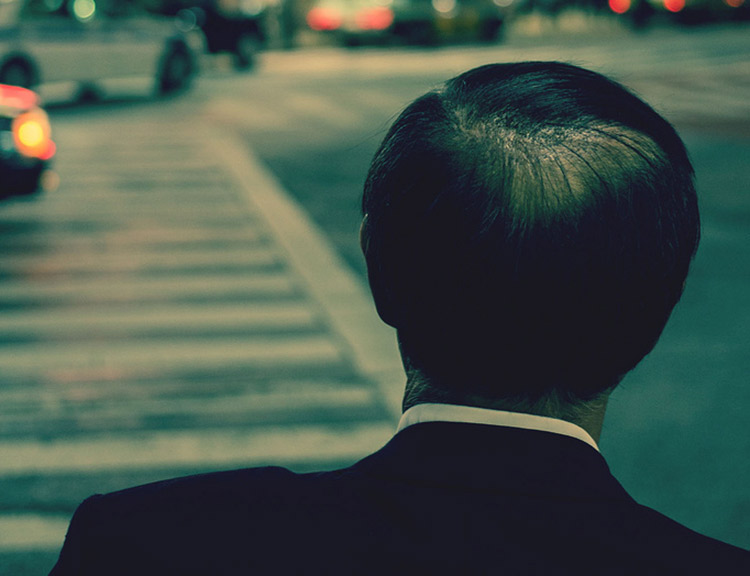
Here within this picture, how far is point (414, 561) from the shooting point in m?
0.99

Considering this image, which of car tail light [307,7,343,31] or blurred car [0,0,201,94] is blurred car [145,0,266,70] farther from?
blurred car [0,0,201,94]

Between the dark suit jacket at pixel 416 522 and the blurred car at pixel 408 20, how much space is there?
2821 cm

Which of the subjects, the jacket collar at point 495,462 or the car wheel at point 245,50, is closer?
the jacket collar at point 495,462

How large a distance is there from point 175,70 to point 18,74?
154 inches

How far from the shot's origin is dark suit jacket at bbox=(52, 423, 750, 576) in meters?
0.99

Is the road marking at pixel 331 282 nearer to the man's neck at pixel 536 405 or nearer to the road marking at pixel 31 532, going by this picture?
the road marking at pixel 31 532

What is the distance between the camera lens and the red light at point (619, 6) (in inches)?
1502

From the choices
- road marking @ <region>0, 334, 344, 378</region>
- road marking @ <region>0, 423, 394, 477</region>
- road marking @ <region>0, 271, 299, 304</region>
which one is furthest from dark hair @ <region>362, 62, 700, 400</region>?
road marking @ <region>0, 271, 299, 304</region>

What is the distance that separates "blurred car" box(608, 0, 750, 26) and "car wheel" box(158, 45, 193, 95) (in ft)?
72.8

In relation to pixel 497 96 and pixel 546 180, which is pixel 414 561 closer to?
pixel 546 180

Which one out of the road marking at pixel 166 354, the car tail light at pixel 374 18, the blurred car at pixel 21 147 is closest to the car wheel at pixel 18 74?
the blurred car at pixel 21 147

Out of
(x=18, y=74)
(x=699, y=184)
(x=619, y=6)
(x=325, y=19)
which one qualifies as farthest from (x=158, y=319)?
(x=619, y=6)

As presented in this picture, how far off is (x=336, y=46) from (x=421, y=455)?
98.2 feet

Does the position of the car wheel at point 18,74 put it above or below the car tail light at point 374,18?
above
